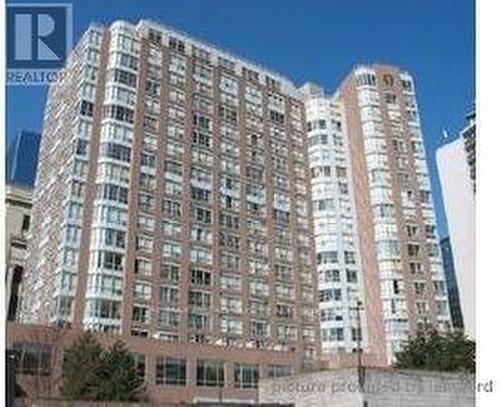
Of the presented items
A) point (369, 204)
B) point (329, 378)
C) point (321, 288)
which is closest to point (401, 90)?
point (369, 204)

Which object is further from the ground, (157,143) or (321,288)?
(157,143)

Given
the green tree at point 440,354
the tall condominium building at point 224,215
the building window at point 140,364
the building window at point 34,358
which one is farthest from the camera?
the tall condominium building at point 224,215

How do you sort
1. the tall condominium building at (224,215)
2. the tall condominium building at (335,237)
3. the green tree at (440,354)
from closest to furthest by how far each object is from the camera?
the green tree at (440,354)
the tall condominium building at (224,215)
the tall condominium building at (335,237)

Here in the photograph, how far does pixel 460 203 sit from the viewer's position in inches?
2299

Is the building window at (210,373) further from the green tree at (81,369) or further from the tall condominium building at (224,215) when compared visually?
the green tree at (81,369)

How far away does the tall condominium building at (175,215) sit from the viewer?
40.2 m

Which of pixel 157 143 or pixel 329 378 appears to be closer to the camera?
pixel 329 378

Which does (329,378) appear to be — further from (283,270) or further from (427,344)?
(283,270)

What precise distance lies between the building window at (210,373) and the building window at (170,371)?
0.78m

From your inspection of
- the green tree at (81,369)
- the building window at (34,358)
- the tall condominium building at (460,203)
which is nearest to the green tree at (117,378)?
the green tree at (81,369)

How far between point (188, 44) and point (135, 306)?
15.9 m

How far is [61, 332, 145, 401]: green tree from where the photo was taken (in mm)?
31766

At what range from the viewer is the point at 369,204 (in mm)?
50156

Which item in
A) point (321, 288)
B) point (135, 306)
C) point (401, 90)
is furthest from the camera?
point (401, 90)
